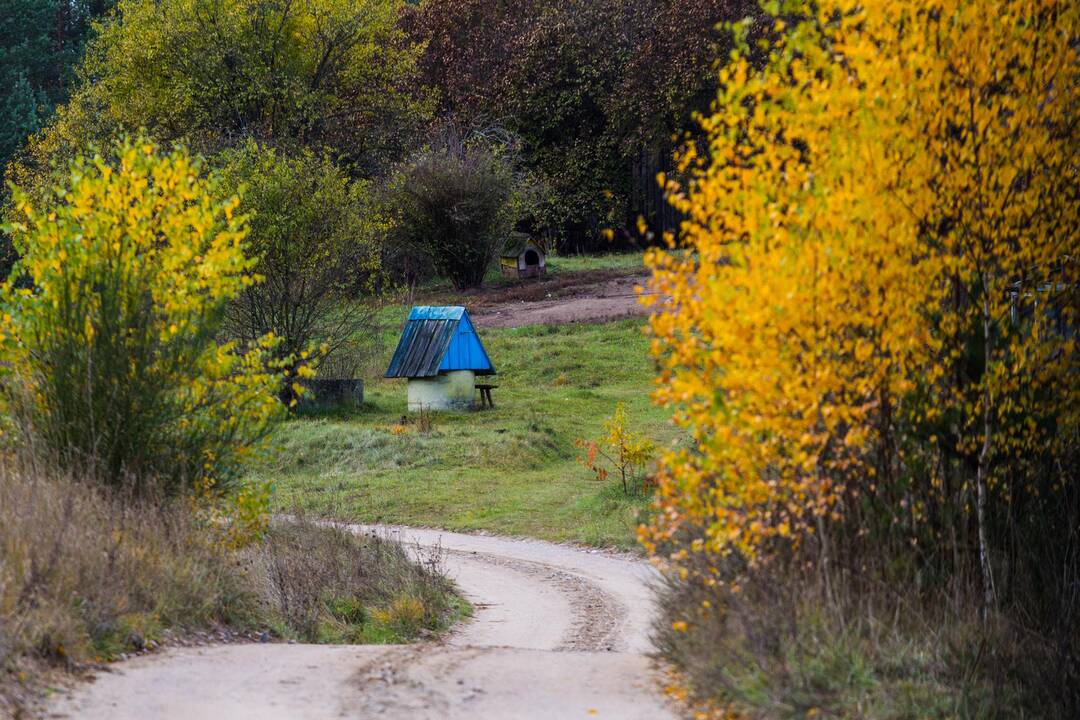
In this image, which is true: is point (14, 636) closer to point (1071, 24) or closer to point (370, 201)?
point (1071, 24)

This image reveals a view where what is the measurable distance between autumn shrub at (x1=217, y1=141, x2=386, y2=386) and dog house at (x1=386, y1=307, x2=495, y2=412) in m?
1.21

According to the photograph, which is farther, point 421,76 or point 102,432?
point 421,76

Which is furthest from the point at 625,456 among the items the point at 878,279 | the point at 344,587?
the point at 878,279

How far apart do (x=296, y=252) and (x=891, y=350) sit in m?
17.9

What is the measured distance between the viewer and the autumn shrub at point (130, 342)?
10.2 meters

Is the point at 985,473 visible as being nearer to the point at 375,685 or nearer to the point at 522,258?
the point at 375,685

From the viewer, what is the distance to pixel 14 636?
6.80 m

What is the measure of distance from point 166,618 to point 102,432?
2.20 meters

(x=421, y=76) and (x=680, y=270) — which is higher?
(x=421, y=76)

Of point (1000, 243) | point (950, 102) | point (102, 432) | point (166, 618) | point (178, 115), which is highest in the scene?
point (178, 115)

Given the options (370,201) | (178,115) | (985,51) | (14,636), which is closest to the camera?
(14,636)

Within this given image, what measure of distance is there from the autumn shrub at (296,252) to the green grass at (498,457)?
74.1 inches

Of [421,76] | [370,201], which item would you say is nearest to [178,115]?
[370,201]

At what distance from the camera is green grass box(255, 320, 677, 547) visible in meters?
17.4
